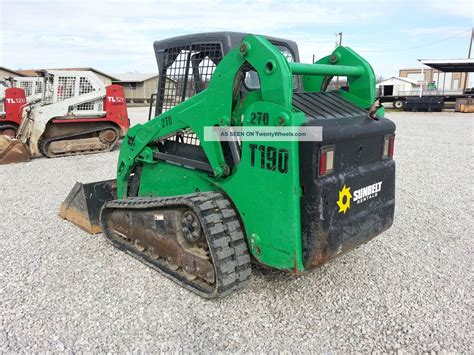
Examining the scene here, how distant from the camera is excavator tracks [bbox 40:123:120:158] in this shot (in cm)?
1027

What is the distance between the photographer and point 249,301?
3.21 m

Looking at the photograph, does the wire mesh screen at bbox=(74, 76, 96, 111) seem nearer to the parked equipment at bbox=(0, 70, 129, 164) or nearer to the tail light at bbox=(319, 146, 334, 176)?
the parked equipment at bbox=(0, 70, 129, 164)

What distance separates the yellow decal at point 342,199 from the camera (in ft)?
9.34

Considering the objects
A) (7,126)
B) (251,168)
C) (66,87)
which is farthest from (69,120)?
(251,168)

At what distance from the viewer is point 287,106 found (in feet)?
8.79

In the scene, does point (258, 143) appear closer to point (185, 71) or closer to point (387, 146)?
point (387, 146)

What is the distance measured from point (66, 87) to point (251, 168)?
8.79m

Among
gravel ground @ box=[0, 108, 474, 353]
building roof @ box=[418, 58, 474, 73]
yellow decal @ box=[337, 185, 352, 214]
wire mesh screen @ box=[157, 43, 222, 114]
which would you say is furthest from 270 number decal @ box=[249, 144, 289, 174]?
building roof @ box=[418, 58, 474, 73]

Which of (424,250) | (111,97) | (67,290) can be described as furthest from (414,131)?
(67,290)

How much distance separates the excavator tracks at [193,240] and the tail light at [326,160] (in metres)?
0.81

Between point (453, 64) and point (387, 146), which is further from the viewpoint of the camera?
point (453, 64)

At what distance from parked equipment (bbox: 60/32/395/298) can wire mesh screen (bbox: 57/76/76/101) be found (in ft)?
23.1

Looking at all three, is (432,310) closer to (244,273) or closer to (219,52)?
(244,273)

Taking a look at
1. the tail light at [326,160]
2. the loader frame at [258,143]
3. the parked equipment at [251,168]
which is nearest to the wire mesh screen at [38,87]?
the parked equipment at [251,168]
